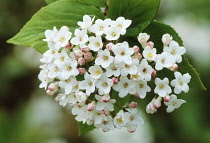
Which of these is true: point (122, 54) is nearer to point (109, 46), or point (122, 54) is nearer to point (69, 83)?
point (109, 46)

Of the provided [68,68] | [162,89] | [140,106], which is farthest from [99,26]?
[140,106]

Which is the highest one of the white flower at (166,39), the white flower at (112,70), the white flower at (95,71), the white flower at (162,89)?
the white flower at (166,39)

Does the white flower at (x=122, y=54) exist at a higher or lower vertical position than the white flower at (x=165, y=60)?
higher

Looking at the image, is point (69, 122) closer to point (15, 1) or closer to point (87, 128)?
point (15, 1)

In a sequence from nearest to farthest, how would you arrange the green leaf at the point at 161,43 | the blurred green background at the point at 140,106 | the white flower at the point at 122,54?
the white flower at the point at 122,54
the green leaf at the point at 161,43
the blurred green background at the point at 140,106

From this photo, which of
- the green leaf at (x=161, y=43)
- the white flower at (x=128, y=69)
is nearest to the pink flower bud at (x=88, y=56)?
the white flower at (x=128, y=69)

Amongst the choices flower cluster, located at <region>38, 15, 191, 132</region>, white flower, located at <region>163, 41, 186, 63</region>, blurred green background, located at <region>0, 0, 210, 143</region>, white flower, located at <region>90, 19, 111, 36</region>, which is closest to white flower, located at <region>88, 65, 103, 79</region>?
flower cluster, located at <region>38, 15, 191, 132</region>

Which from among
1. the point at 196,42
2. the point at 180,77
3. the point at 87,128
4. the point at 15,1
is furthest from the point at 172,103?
the point at 15,1

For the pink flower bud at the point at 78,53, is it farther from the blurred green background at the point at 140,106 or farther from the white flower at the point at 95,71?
the blurred green background at the point at 140,106
